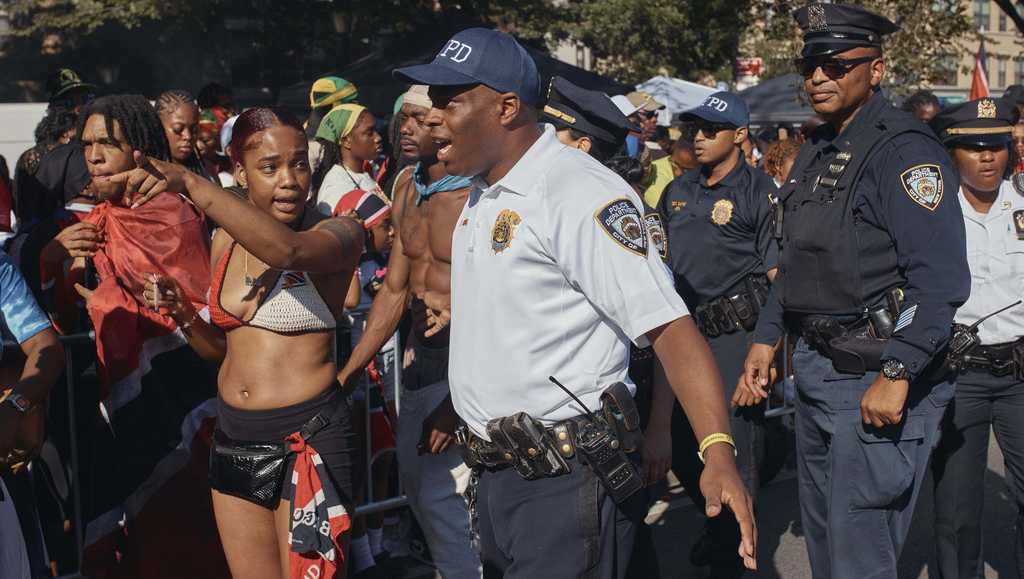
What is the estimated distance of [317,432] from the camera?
13.0 ft

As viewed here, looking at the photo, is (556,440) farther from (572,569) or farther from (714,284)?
(714,284)

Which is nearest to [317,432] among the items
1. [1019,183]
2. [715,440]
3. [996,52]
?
[715,440]

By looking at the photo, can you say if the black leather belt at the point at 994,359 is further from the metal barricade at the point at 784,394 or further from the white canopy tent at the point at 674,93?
the white canopy tent at the point at 674,93

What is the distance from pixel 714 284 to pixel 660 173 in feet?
13.2

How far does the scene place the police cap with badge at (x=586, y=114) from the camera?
189 inches

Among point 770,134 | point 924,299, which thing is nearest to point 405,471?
point 924,299

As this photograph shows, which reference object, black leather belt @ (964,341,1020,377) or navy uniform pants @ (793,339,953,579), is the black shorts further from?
black leather belt @ (964,341,1020,377)

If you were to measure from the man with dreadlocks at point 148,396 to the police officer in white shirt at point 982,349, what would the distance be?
3303 millimetres

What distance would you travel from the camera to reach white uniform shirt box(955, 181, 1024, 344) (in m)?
4.95

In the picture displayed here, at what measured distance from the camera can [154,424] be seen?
4957 mm

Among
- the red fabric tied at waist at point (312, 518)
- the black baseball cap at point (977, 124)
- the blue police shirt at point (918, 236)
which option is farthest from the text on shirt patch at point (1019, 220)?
the red fabric tied at waist at point (312, 518)

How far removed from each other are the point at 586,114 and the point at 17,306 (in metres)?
2.42

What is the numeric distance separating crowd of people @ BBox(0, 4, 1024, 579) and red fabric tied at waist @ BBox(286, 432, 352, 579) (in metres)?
0.01

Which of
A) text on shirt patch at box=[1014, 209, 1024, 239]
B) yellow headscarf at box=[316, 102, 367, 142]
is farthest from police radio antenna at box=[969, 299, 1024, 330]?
yellow headscarf at box=[316, 102, 367, 142]
